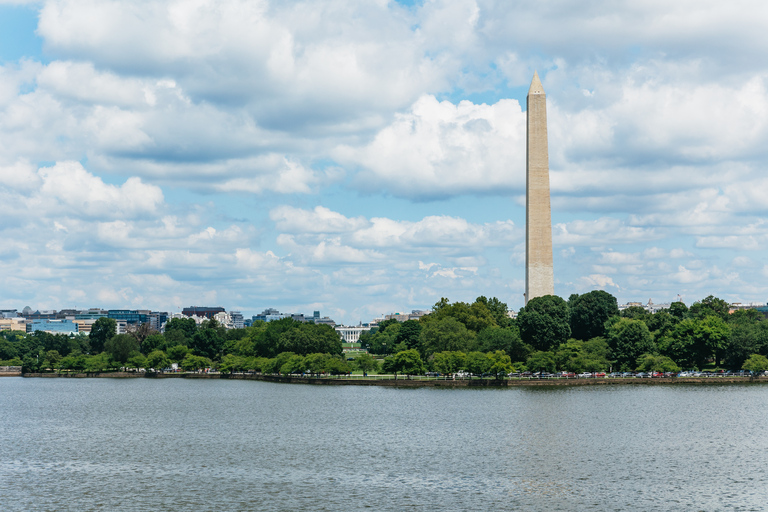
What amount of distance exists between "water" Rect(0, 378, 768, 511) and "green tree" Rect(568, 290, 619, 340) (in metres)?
29.1

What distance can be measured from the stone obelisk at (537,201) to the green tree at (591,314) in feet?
15.2

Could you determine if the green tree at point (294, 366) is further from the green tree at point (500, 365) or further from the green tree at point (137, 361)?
→ the green tree at point (137, 361)

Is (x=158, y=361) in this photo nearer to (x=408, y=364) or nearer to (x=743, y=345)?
(x=408, y=364)

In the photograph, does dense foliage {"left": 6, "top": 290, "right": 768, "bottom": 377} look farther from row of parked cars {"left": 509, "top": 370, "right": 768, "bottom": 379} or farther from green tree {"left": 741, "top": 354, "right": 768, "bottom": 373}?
row of parked cars {"left": 509, "top": 370, "right": 768, "bottom": 379}

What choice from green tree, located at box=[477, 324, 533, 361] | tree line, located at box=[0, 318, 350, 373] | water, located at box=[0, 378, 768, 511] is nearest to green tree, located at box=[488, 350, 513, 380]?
green tree, located at box=[477, 324, 533, 361]

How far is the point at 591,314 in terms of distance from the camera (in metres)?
100

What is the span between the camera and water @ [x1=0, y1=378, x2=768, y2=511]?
31062mm

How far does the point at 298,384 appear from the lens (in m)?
93.8

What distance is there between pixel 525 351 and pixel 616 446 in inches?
1893

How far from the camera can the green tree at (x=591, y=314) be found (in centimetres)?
10000

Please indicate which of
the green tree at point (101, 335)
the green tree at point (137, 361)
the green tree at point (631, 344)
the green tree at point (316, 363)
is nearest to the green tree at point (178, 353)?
the green tree at point (137, 361)

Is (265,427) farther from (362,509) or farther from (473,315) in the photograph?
(473,315)

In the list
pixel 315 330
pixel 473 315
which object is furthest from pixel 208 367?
pixel 473 315

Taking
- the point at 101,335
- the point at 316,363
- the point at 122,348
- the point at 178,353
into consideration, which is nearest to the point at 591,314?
the point at 316,363
